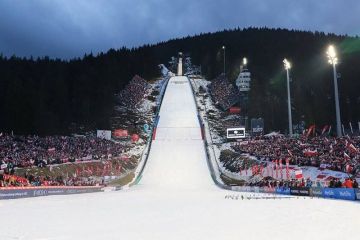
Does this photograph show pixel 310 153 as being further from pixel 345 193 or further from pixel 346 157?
pixel 345 193

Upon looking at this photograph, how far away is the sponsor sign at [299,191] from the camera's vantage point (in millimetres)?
31744

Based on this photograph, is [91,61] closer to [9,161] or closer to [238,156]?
[238,156]

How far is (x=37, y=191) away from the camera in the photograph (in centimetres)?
3362

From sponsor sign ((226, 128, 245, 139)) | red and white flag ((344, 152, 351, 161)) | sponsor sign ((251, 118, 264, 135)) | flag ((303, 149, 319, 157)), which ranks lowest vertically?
red and white flag ((344, 152, 351, 161))

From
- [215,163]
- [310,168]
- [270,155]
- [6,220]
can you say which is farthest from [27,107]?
[6,220]

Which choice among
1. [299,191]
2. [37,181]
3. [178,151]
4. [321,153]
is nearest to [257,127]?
[178,151]

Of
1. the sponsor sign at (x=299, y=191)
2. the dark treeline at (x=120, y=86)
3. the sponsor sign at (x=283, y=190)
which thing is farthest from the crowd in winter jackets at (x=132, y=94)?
the sponsor sign at (x=299, y=191)

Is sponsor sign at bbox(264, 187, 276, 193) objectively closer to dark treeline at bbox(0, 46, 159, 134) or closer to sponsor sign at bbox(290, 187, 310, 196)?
sponsor sign at bbox(290, 187, 310, 196)

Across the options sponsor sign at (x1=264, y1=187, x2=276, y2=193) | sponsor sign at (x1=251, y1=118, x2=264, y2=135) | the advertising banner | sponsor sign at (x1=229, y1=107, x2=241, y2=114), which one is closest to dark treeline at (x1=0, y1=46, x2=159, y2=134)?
sponsor sign at (x1=229, y1=107, x2=241, y2=114)

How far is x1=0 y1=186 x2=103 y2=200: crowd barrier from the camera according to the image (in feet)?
96.9

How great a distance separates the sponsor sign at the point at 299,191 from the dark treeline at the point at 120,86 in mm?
58105

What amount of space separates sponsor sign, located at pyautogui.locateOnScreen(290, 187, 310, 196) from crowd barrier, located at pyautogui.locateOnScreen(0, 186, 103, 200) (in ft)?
61.3

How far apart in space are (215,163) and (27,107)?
124ft

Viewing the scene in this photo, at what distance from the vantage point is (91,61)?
139500mm
